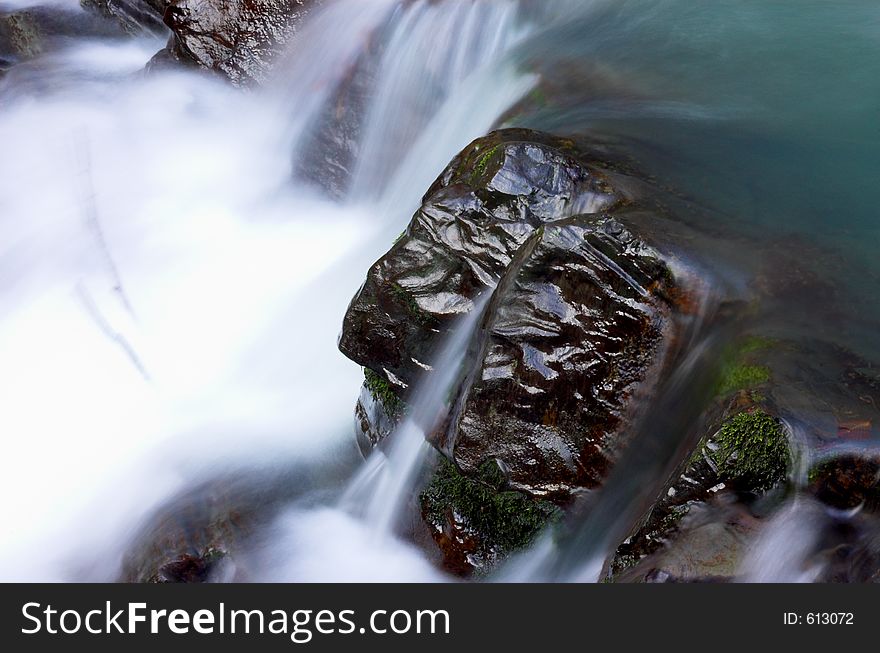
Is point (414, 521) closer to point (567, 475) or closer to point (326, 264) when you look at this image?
point (567, 475)

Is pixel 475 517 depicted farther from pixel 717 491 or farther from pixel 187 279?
pixel 187 279

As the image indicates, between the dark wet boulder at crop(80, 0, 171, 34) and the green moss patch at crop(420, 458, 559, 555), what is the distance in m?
7.88

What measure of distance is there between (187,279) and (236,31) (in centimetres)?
273

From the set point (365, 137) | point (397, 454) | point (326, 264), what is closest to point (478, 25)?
point (365, 137)

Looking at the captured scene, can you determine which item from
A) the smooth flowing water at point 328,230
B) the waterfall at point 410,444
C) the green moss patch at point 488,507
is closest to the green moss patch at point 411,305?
the waterfall at point 410,444

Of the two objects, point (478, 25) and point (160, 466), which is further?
point (478, 25)

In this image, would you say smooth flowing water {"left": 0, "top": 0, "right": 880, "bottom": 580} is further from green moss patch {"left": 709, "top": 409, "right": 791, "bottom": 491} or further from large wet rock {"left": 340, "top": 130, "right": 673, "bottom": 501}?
large wet rock {"left": 340, "top": 130, "right": 673, "bottom": 501}

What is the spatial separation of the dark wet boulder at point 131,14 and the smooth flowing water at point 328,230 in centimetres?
112

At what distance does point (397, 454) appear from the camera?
5.41 metres

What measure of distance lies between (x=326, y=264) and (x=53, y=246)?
295 cm

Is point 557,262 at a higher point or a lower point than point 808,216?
lower

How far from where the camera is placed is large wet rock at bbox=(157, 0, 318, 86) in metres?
8.38

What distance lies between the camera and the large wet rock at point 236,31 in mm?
8383

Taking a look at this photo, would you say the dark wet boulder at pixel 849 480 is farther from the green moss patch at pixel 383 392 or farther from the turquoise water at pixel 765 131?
the green moss patch at pixel 383 392
